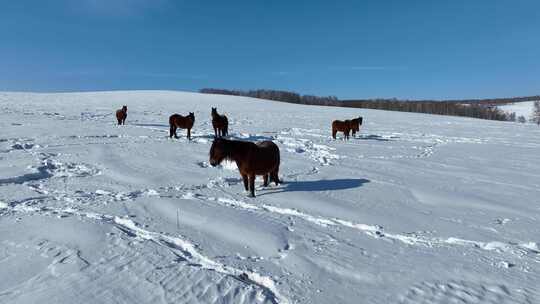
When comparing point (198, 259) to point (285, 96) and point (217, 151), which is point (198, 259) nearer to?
point (217, 151)

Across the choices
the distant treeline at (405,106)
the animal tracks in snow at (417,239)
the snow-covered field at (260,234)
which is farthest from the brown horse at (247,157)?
the distant treeline at (405,106)

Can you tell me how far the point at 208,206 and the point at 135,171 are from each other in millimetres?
3614

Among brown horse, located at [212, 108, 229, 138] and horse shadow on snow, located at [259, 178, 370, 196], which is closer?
horse shadow on snow, located at [259, 178, 370, 196]

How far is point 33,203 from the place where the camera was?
20.3ft

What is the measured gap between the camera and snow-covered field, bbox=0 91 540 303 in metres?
3.62

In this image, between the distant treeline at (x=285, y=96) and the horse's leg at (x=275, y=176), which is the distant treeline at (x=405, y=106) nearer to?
the distant treeline at (x=285, y=96)

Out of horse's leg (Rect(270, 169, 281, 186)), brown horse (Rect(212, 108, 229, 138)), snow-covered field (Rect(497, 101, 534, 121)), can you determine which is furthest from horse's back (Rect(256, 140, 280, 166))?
snow-covered field (Rect(497, 101, 534, 121))

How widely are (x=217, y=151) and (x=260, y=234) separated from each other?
94.8 inches

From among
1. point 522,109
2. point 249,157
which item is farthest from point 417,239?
point 522,109

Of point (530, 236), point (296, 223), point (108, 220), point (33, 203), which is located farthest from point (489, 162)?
point (33, 203)

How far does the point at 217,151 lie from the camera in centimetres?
698

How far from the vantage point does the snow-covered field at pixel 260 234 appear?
142 inches

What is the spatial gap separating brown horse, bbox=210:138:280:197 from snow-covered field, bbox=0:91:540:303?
46 centimetres

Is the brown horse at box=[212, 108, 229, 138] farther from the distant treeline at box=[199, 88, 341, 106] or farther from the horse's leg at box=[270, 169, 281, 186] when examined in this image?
the distant treeline at box=[199, 88, 341, 106]
